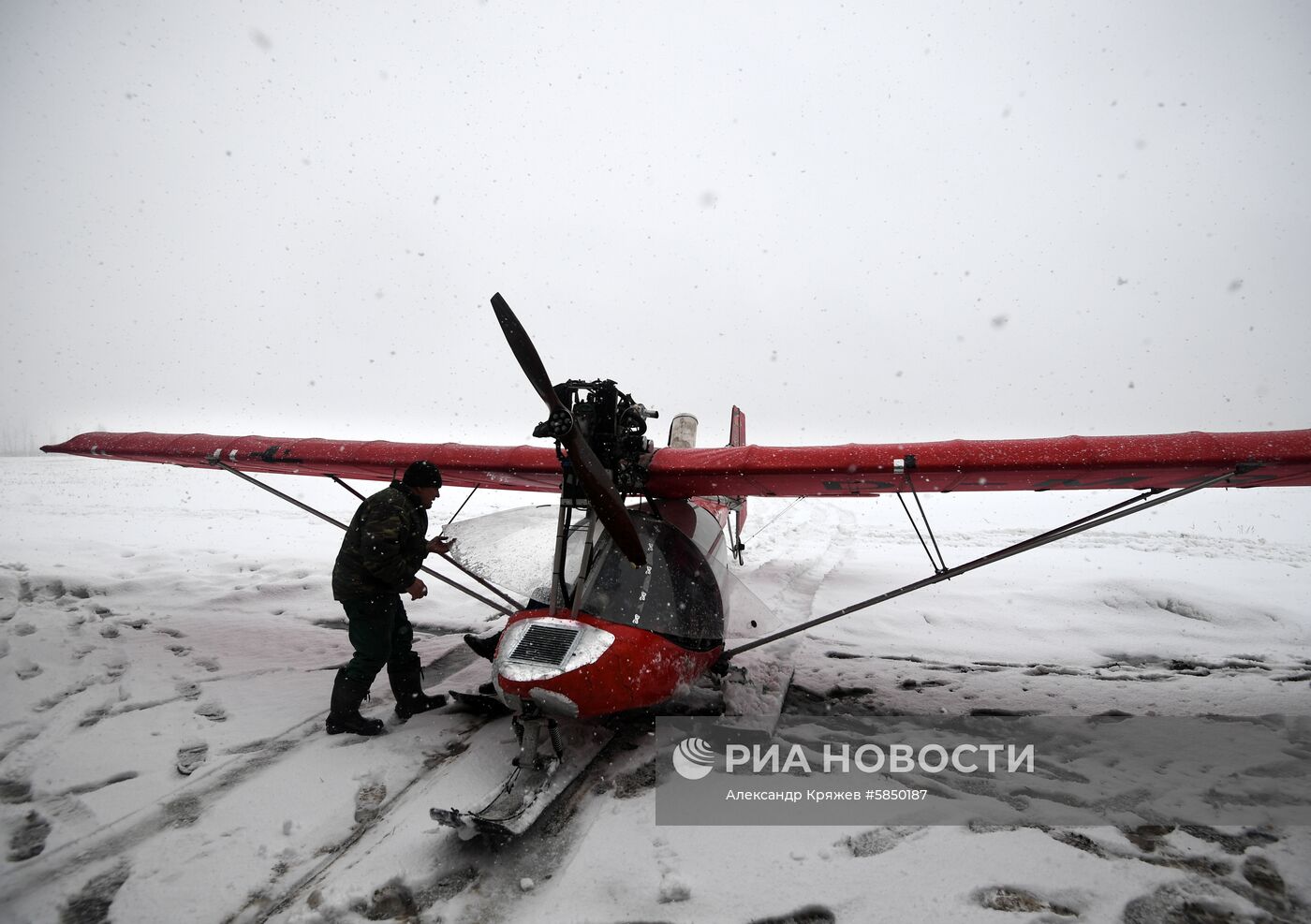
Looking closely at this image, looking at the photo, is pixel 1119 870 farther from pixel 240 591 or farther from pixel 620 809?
pixel 240 591

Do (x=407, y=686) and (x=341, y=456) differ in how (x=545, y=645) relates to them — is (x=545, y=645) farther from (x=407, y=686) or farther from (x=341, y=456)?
(x=341, y=456)

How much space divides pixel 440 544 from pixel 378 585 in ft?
1.98

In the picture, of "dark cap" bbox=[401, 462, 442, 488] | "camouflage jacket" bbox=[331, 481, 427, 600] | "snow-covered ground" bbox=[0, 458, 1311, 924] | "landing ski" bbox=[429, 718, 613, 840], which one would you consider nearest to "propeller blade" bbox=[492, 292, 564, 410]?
"dark cap" bbox=[401, 462, 442, 488]

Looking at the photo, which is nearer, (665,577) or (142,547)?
(665,577)

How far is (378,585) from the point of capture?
3930 millimetres

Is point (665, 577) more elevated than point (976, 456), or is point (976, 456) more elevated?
point (976, 456)

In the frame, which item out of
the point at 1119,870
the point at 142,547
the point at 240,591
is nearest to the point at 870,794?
the point at 1119,870

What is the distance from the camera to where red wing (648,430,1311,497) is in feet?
11.5

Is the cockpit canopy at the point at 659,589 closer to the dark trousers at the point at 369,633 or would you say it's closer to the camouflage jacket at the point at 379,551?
the camouflage jacket at the point at 379,551

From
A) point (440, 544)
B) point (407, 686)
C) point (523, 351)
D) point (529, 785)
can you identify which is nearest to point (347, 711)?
point (407, 686)

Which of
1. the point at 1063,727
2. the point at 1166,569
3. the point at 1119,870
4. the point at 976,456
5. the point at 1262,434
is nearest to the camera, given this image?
the point at 1119,870

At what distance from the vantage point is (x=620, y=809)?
301 cm

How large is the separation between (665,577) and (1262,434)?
13.6ft

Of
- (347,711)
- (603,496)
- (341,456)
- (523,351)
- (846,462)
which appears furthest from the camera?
(341,456)
